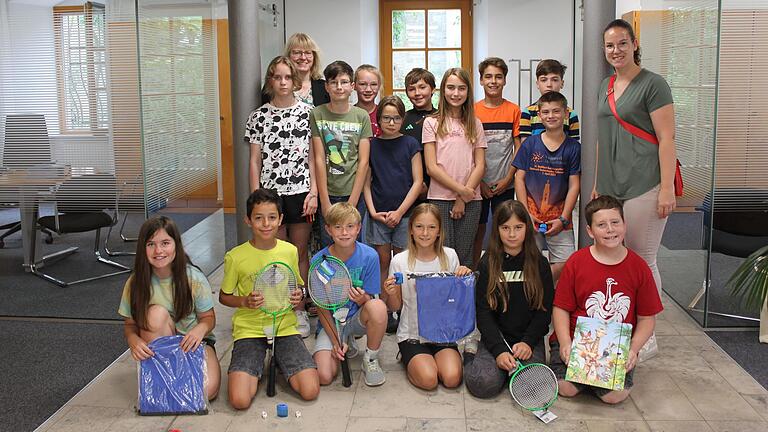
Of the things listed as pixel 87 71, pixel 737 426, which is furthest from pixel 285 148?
pixel 737 426

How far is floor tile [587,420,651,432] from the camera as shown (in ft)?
9.95

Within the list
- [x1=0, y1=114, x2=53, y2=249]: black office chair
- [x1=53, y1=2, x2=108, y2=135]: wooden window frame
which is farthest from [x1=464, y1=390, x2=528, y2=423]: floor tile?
[x1=0, y1=114, x2=53, y2=249]: black office chair

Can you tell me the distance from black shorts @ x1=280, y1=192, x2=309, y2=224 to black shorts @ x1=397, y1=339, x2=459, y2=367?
0.94 m

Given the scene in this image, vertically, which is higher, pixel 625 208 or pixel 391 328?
pixel 625 208

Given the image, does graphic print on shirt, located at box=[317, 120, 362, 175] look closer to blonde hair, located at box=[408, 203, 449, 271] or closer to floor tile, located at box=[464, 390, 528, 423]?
blonde hair, located at box=[408, 203, 449, 271]

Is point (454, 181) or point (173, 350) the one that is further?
point (454, 181)

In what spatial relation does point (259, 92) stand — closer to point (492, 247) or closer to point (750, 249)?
point (492, 247)

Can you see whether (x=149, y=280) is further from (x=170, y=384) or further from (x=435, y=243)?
(x=435, y=243)

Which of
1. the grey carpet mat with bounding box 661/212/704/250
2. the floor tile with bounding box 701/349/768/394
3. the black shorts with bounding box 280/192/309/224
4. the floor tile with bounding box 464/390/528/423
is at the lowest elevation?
the floor tile with bounding box 464/390/528/423

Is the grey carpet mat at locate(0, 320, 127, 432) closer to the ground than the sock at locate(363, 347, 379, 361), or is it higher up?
closer to the ground

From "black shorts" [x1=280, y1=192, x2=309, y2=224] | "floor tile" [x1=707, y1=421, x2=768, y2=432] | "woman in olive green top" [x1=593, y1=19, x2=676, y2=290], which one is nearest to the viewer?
"floor tile" [x1=707, y1=421, x2=768, y2=432]

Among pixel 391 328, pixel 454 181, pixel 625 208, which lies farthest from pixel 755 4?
pixel 391 328

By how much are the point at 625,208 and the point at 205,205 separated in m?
2.78

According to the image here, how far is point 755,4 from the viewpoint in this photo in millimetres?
4176
